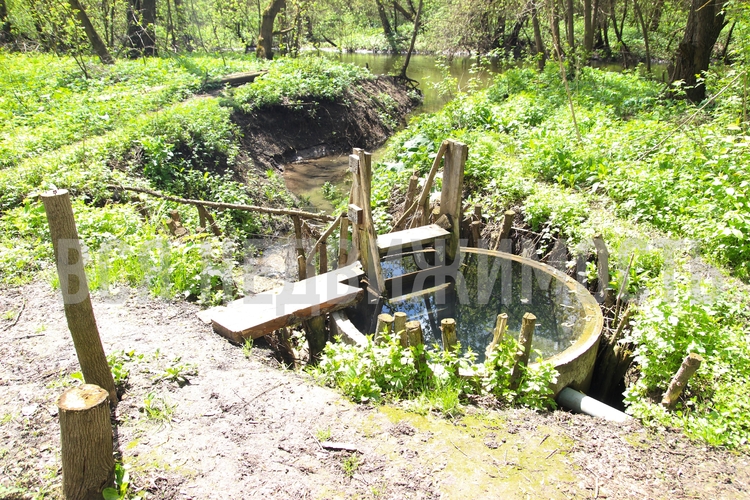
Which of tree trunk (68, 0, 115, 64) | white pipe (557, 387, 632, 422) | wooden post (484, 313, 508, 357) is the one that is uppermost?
tree trunk (68, 0, 115, 64)

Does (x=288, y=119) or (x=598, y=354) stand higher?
(x=288, y=119)

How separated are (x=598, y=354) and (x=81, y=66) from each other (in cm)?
1470

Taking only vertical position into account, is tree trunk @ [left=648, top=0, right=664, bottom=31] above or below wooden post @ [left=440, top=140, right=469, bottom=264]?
above

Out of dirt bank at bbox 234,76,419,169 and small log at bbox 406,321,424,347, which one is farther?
dirt bank at bbox 234,76,419,169

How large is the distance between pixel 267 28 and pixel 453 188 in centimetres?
1490

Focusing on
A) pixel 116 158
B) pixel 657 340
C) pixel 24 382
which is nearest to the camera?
pixel 24 382

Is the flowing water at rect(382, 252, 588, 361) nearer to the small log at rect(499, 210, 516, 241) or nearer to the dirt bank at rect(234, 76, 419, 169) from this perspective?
the small log at rect(499, 210, 516, 241)

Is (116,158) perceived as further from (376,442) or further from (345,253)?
(376,442)

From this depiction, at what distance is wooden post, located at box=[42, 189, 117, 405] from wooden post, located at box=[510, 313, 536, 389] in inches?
122

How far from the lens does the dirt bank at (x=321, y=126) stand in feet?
42.1

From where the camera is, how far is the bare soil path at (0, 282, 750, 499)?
10.3 feet

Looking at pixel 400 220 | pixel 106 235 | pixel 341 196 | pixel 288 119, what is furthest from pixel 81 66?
pixel 400 220

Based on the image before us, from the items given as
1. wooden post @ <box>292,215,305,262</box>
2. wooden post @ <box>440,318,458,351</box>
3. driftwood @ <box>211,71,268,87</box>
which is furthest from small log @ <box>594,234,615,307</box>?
driftwood @ <box>211,71,268,87</box>

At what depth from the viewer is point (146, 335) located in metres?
4.76
